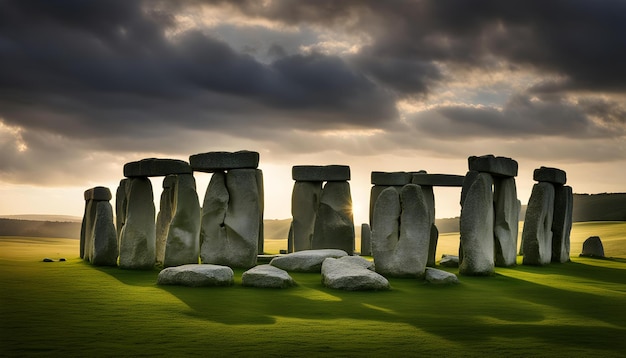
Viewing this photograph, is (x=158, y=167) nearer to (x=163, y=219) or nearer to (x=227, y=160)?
(x=227, y=160)

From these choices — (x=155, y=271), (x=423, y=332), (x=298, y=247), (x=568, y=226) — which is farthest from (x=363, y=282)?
(x=568, y=226)

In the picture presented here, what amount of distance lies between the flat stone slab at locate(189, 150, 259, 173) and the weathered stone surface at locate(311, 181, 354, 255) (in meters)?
4.91

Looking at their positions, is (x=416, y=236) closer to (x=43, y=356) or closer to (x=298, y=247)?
(x=298, y=247)

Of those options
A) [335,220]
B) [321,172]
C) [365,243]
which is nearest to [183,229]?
[335,220]

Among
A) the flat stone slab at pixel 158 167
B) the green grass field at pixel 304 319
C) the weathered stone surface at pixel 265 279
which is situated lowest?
the green grass field at pixel 304 319

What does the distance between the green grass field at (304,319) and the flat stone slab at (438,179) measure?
7.11 m

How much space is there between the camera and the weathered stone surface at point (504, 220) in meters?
20.5

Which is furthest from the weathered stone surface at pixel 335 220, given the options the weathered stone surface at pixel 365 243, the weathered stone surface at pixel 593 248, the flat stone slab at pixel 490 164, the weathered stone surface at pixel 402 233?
the weathered stone surface at pixel 593 248

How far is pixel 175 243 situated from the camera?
18234mm

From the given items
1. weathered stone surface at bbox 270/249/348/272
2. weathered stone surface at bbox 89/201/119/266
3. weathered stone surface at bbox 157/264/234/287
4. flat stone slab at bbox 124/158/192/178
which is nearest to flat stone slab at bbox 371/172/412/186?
weathered stone surface at bbox 270/249/348/272

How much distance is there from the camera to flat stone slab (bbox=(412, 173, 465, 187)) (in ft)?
76.4

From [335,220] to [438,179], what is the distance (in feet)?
12.4

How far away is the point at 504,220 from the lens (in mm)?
20516

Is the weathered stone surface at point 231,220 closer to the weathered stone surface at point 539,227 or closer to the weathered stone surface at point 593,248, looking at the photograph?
the weathered stone surface at point 539,227
